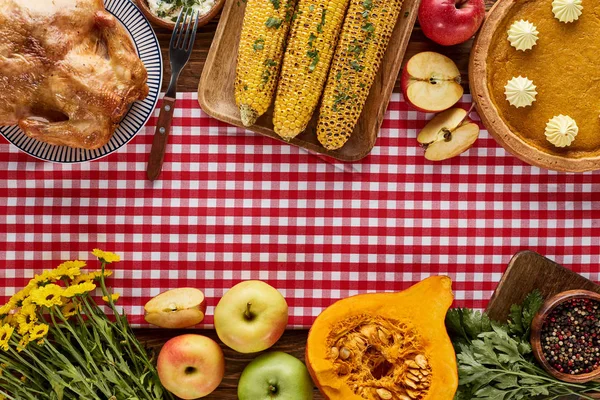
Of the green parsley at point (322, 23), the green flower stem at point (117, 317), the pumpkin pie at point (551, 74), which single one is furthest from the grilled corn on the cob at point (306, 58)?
the green flower stem at point (117, 317)

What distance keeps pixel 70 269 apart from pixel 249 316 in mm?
575

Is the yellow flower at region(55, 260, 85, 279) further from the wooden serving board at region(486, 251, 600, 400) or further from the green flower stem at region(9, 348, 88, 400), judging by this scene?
the wooden serving board at region(486, 251, 600, 400)

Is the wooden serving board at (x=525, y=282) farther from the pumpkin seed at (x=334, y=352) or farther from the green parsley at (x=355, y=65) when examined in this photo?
the green parsley at (x=355, y=65)

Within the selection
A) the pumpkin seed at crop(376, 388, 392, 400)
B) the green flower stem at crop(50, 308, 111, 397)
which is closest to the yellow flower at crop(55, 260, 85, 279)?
the green flower stem at crop(50, 308, 111, 397)

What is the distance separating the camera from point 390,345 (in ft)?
6.82

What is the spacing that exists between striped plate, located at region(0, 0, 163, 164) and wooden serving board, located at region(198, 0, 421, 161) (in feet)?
0.55

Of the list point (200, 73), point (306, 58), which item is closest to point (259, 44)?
point (306, 58)

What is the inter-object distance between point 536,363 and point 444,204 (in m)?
0.58

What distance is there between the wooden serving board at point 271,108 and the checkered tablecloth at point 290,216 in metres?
0.06

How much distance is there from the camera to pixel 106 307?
227cm

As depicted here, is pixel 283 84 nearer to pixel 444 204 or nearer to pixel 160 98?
pixel 160 98

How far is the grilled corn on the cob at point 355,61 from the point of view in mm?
2045

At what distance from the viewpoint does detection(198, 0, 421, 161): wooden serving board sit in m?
2.17

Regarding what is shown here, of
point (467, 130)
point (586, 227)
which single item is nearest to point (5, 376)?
point (467, 130)
